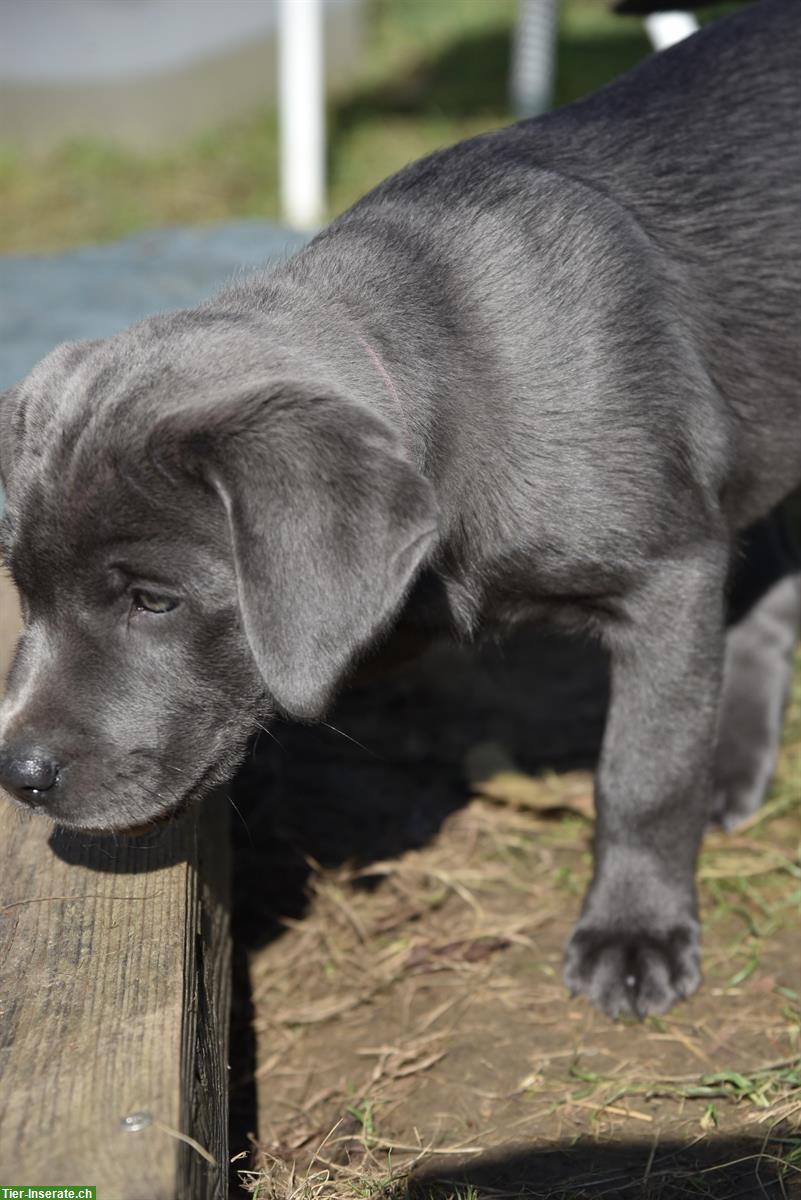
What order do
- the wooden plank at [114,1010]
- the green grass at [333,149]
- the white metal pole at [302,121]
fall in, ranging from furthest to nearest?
the green grass at [333,149], the white metal pole at [302,121], the wooden plank at [114,1010]

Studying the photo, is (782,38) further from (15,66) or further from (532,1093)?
(15,66)

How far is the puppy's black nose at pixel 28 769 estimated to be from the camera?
2434 mm

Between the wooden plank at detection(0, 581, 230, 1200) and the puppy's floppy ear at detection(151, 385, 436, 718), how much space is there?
51 cm

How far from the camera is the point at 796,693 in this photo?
4.29 m

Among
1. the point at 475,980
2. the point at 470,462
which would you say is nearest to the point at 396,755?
the point at 475,980

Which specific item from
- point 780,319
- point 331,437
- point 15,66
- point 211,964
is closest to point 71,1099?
point 211,964

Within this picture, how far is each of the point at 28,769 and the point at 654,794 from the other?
4.33 ft

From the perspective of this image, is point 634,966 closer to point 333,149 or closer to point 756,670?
point 756,670

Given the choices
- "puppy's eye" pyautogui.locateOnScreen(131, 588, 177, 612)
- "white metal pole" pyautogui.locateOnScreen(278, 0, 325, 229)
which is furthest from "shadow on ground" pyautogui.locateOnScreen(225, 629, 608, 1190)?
"white metal pole" pyautogui.locateOnScreen(278, 0, 325, 229)

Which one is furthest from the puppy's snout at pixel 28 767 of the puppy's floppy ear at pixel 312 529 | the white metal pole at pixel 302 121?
the white metal pole at pixel 302 121

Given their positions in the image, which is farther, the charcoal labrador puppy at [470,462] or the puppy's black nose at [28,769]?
the puppy's black nose at [28,769]

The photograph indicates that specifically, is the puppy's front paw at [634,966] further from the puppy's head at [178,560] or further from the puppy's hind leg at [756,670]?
the puppy's head at [178,560]

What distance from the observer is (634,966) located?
3.06 meters

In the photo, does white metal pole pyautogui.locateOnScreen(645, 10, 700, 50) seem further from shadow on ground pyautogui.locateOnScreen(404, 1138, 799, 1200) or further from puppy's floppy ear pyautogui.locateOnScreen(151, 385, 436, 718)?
shadow on ground pyautogui.locateOnScreen(404, 1138, 799, 1200)
